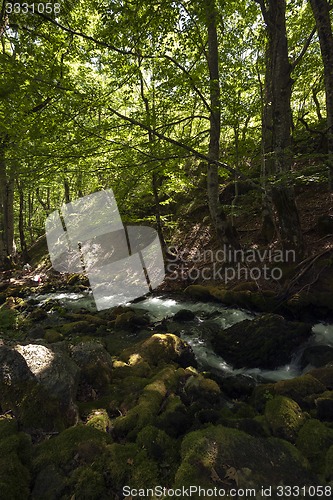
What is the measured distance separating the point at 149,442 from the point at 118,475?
48 cm

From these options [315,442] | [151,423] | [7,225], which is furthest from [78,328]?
[7,225]

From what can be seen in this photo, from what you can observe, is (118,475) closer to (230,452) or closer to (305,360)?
(230,452)

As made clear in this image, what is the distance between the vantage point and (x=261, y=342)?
640cm

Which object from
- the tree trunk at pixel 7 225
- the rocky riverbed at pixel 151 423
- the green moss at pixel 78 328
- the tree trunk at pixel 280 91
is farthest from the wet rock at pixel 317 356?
the tree trunk at pixel 7 225

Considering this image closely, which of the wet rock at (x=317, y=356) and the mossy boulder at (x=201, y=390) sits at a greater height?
the mossy boulder at (x=201, y=390)

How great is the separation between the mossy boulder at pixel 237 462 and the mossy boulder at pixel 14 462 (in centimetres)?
155

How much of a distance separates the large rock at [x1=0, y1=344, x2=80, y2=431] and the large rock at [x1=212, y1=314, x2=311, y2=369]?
3.98 metres

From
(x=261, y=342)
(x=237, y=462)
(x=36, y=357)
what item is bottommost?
(x=261, y=342)

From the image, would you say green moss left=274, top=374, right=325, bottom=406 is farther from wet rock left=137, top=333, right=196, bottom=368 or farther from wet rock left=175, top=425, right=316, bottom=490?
wet rock left=137, top=333, right=196, bottom=368

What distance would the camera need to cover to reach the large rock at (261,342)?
241 inches

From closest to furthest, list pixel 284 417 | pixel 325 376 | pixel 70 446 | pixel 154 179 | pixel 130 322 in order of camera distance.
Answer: pixel 70 446 → pixel 284 417 → pixel 325 376 → pixel 130 322 → pixel 154 179

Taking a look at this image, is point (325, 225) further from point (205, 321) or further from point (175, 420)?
point (175, 420)

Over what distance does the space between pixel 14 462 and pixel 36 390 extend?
2.67 ft

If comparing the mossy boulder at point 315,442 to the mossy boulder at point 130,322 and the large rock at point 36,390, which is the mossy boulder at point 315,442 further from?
the mossy boulder at point 130,322
